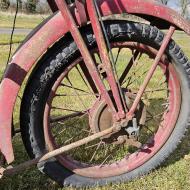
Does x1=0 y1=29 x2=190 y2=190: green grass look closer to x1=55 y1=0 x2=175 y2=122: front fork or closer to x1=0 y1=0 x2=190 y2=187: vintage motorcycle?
x1=0 y1=0 x2=190 y2=187: vintage motorcycle

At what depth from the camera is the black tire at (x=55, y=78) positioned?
341 centimetres

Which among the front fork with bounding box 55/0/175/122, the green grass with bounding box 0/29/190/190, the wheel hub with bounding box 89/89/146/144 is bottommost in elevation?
the green grass with bounding box 0/29/190/190

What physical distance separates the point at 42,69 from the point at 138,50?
0.87 meters

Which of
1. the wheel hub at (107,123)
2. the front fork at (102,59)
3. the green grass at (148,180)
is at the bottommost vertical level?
the green grass at (148,180)

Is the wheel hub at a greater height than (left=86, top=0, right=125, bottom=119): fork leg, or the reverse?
(left=86, top=0, right=125, bottom=119): fork leg

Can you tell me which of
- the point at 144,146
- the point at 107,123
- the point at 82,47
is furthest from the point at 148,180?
the point at 82,47

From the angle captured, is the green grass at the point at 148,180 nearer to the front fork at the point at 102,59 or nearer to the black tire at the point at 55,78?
the black tire at the point at 55,78

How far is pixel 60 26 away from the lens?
334 cm

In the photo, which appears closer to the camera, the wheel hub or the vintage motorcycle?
the vintage motorcycle

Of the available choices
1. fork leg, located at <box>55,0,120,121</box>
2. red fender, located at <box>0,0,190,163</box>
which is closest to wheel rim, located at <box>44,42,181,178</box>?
fork leg, located at <box>55,0,120,121</box>

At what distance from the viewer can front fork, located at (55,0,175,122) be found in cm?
330

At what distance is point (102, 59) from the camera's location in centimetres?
347

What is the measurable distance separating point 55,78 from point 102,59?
0.39m

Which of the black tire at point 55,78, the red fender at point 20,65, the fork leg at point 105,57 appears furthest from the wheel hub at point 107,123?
the red fender at point 20,65
